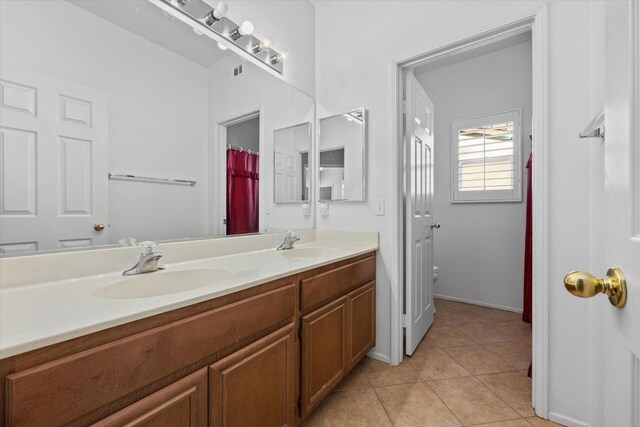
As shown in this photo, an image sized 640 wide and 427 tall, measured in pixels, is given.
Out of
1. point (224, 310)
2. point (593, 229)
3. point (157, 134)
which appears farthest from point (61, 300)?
point (593, 229)

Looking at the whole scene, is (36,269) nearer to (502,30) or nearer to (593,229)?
(593,229)

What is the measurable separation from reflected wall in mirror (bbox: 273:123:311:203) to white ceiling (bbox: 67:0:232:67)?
662 mm

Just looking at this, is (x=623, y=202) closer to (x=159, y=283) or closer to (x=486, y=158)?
(x=159, y=283)

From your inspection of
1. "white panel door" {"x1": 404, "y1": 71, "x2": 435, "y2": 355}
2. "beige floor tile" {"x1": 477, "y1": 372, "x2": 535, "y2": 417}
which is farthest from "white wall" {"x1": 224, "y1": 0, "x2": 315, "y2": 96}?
"beige floor tile" {"x1": 477, "y1": 372, "x2": 535, "y2": 417}

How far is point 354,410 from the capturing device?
155 centimetres

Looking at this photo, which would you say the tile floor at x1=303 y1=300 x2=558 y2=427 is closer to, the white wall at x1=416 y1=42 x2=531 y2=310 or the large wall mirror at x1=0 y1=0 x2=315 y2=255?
the white wall at x1=416 y1=42 x2=531 y2=310

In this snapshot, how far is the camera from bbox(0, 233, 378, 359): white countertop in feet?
1.92

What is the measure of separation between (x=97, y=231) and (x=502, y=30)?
7.33 feet

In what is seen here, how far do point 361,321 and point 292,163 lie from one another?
1.23 meters

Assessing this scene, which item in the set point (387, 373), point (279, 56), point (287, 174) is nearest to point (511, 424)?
point (387, 373)

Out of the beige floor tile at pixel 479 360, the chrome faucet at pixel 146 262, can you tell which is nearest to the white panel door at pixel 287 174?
the chrome faucet at pixel 146 262

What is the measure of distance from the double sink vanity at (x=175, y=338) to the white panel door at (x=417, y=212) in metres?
0.65

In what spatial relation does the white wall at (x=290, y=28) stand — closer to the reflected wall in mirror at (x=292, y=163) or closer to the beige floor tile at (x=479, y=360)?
the reflected wall in mirror at (x=292, y=163)

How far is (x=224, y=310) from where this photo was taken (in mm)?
926
